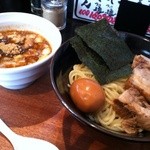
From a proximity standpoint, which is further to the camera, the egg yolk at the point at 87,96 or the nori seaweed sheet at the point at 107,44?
the nori seaweed sheet at the point at 107,44

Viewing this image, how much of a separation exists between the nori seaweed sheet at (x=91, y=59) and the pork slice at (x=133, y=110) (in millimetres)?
124

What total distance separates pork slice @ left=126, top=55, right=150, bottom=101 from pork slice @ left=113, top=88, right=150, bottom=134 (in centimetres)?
2

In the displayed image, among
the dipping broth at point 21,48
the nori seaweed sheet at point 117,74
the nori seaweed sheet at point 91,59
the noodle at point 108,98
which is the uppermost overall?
the nori seaweed sheet at point 91,59

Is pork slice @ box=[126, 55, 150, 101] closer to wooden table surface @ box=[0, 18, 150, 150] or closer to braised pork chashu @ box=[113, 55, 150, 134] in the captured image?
braised pork chashu @ box=[113, 55, 150, 134]

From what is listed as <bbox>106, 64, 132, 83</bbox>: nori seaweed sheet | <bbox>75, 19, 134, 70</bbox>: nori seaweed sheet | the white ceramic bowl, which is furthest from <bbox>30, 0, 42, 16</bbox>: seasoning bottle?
<bbox>106, 64, 132, 83</bbox>: nori seaweed sheet

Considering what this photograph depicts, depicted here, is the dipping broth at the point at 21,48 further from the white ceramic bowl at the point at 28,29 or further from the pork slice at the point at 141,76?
the pork slice at the point at 141,76

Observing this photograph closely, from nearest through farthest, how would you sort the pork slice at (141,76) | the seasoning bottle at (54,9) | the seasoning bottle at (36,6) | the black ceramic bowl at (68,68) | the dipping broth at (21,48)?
the black ceramic bowl at (68,68) < the pork slice at (141,76) < the dipping broth at (21,48) < the seasoning bottle at (54,9) < the seasoning bottle at (36,6)

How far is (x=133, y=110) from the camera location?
2.42 feet

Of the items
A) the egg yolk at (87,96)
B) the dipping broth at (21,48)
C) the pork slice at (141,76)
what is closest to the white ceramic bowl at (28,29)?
the dipping broth at (21,48)

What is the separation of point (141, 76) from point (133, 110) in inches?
5.8

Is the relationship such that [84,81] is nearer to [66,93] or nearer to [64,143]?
[66,93]

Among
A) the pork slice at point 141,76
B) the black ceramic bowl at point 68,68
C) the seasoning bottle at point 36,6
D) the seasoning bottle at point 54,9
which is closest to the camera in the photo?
the black ceramic bowl at point 68,68

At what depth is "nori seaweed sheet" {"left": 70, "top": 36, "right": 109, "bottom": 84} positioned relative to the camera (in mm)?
880

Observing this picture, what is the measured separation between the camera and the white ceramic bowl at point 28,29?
83 centimetres
